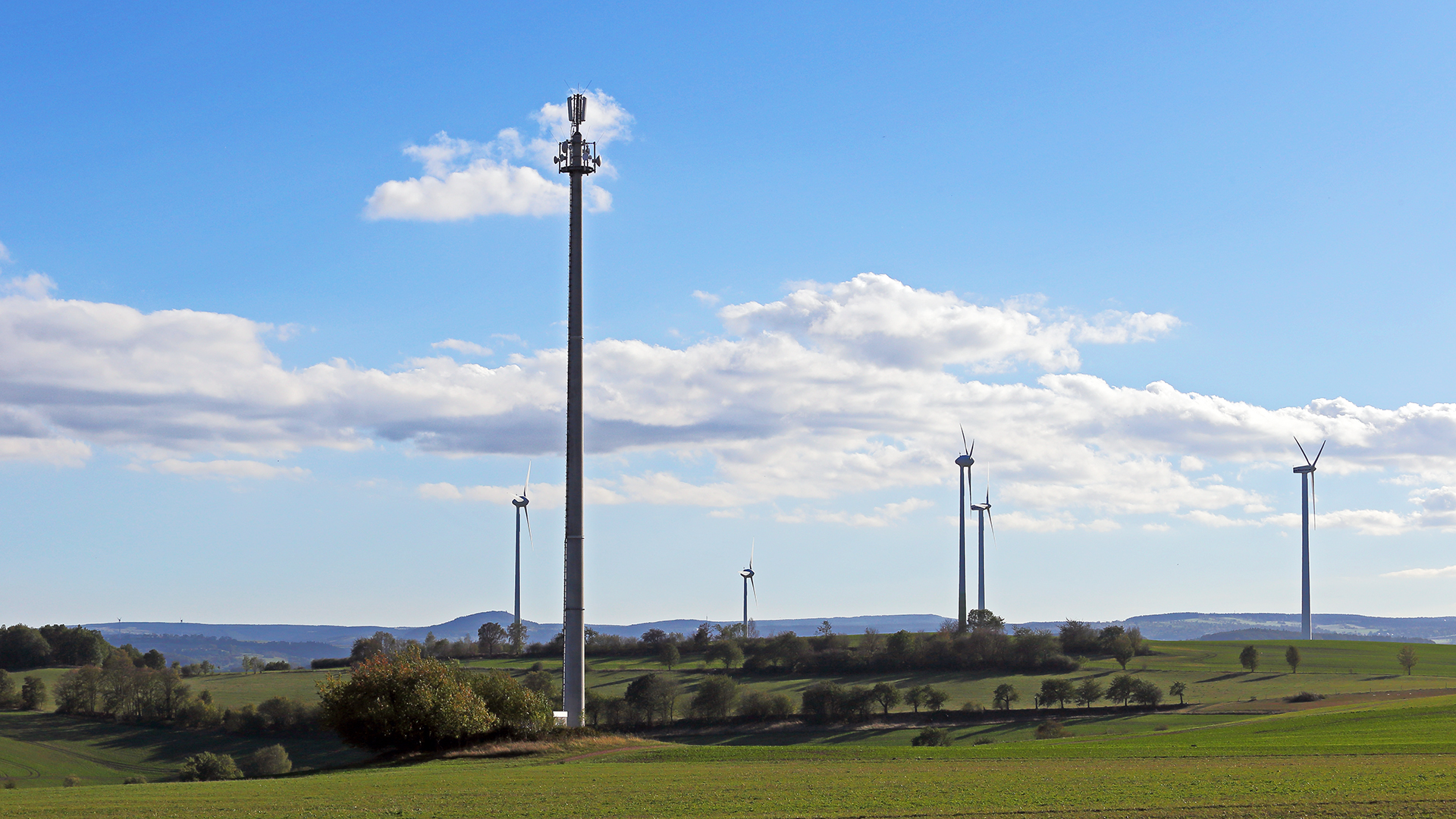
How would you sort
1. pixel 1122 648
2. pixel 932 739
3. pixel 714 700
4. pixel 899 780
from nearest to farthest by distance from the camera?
pixel 899 780
pixel 932 739
pixel 714 700
pixel 1122 648

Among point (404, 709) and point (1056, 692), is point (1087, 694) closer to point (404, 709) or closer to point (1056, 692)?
point (1056, 692)

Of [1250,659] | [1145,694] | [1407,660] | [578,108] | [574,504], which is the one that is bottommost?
[1407,660]

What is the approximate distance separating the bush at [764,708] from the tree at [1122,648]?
64.4 m

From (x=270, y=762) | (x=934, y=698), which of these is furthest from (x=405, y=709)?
(x=934, y=698)

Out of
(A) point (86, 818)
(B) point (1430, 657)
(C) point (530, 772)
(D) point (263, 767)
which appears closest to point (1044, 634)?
(B) point (1430, 657)

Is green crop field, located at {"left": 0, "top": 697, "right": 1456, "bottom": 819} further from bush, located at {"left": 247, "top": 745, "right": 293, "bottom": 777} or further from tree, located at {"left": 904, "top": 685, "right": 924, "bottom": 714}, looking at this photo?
tree, located at {"left": 904, "top": 685, "right": 924, "bottom": 714}

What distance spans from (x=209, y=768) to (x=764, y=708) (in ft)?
187

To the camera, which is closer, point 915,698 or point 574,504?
point 574,504

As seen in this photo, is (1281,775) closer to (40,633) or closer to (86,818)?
(86,818)

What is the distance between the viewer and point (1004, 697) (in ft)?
426

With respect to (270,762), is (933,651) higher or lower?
higher

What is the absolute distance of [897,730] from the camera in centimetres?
11875

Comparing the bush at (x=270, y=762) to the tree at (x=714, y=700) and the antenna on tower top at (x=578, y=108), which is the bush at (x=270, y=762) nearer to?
the tree at (x=714, y=700)

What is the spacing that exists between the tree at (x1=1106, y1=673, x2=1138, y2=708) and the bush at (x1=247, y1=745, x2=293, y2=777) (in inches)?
3551
